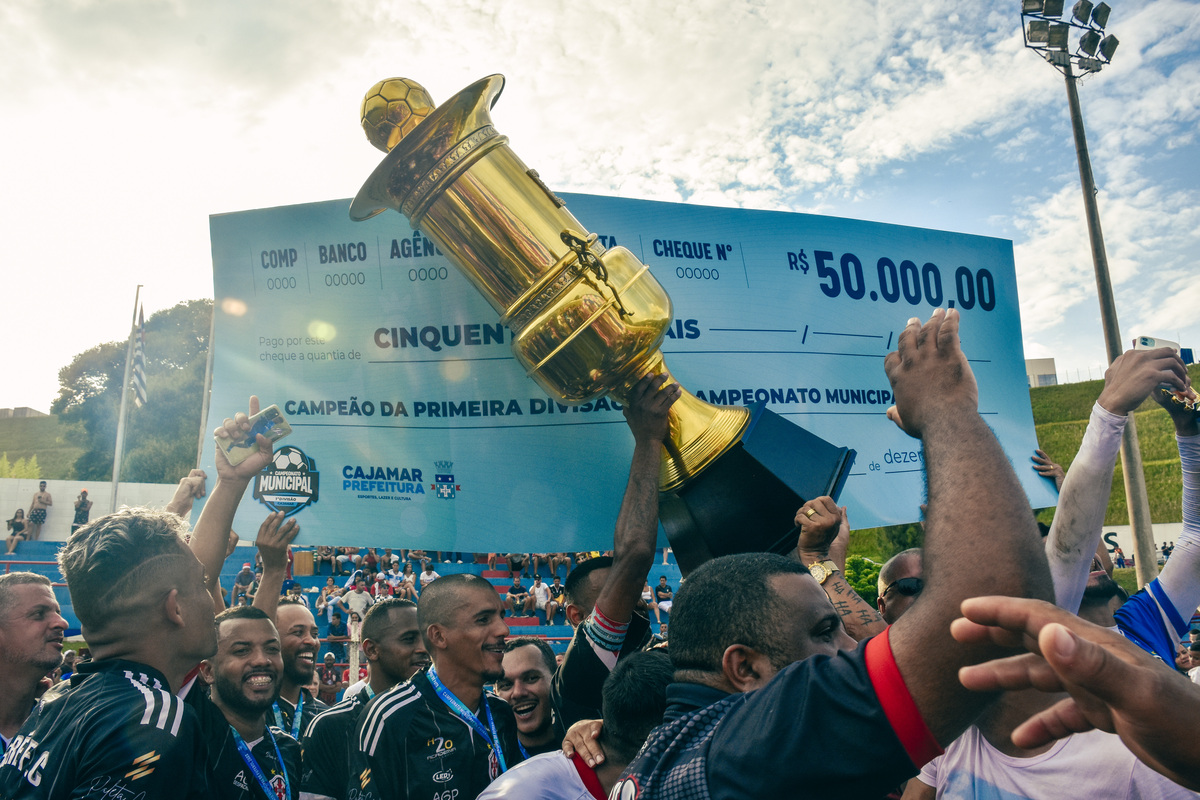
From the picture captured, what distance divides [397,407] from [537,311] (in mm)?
1657

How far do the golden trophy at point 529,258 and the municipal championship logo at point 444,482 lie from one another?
135 cm

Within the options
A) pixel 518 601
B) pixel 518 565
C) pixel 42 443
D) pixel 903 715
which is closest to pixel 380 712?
pixel 903 715

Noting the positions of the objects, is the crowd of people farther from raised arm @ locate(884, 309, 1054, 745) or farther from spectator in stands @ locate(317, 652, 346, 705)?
spectator in stands @ locate(317, 652, 346, 705)

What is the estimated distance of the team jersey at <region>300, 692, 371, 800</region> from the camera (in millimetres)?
3705

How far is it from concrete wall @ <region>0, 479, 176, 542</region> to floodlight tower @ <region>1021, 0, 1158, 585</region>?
2700 centimetres

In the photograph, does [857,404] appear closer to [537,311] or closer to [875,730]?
[537,311]

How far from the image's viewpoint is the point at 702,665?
161cm

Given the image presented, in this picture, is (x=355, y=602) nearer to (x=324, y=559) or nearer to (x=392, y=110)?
(x=324, y=559)

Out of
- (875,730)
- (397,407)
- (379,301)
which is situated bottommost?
(875,730)

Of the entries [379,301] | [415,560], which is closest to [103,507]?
[415,560]

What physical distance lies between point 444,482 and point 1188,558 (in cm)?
347

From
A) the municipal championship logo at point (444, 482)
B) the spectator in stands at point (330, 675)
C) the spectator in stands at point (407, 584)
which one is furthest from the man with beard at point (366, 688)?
the spectator in stands at point (407, 584)

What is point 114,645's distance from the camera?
2121mm

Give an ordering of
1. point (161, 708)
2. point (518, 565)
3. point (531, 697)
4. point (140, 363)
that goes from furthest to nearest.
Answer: point (140, 363)
point (518, 565)
point (531, 697)
point (161, 708)
